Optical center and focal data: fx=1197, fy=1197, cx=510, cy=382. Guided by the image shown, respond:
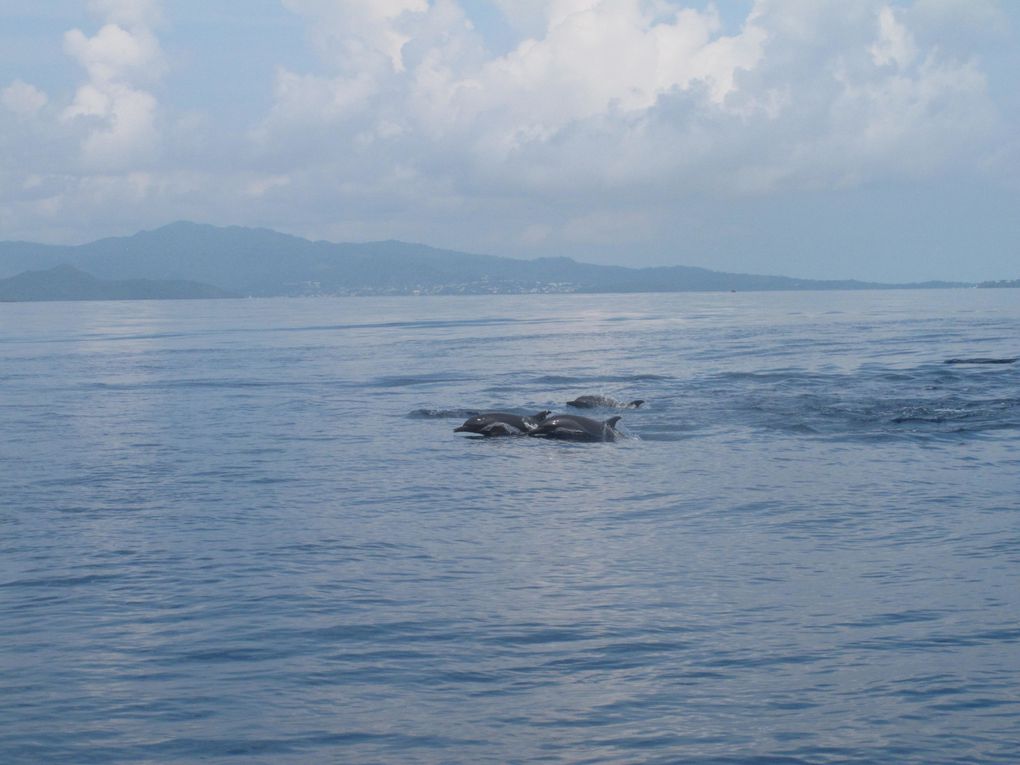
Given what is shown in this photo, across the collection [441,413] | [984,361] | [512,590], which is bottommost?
[512,590]

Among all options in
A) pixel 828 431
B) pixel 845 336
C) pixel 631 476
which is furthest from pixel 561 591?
pixel 845 336

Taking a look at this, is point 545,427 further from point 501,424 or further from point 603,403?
point 603,403

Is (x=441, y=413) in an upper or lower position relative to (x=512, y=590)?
upper

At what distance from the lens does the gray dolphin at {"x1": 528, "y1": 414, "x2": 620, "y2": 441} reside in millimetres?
24344

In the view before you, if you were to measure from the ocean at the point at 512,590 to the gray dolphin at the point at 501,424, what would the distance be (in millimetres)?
1130

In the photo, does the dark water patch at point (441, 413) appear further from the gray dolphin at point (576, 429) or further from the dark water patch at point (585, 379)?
the dark water patch at point (585, 379)

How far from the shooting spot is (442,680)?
980 centimetres

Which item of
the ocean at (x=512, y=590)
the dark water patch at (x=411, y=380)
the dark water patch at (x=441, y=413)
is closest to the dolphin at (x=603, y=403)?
the ocean at (x=512, y=590)

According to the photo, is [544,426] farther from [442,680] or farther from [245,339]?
[245,339]

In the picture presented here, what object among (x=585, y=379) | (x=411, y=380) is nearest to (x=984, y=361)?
(x=585, y=379)

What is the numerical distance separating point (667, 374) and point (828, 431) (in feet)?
56.0

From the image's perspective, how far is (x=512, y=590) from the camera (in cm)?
1247

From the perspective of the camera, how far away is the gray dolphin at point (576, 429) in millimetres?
24344

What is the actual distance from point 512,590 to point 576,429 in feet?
40.2
